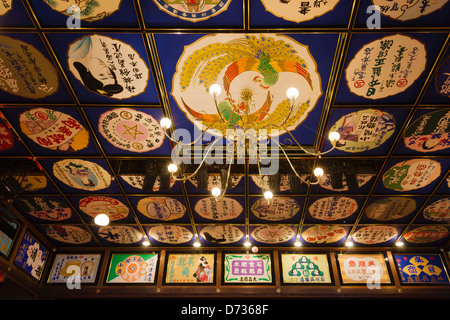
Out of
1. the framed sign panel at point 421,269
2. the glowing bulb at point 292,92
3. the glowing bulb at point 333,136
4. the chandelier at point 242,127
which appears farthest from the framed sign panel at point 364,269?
the glowing bulb at point 292,92

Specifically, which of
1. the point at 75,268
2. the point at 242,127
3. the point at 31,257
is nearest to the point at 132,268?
the point at 75,268

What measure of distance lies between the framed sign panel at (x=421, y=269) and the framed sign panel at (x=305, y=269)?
66.0 inches

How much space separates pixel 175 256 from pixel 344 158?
4.49 metres

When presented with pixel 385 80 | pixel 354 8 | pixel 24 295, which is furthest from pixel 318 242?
pixel 24 295

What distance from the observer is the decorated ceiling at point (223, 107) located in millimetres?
3432

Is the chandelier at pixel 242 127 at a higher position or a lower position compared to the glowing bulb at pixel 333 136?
higher

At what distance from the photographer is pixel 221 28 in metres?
3.50

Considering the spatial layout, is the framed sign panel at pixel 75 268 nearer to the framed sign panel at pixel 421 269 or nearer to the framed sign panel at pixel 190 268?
the framed sign panel at pixel 190 268

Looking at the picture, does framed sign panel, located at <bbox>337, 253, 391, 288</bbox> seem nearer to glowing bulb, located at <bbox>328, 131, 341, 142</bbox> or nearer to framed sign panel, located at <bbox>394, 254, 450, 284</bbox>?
framed sign panel, located at <bbox>394, 254, 450, 284</bbox>

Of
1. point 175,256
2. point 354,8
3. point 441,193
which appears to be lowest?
point 175,256

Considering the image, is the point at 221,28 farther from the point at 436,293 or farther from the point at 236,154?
the point at 436,293

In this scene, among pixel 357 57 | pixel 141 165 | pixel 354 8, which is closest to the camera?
pixel 354 8

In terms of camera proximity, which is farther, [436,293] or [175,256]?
[175,256]

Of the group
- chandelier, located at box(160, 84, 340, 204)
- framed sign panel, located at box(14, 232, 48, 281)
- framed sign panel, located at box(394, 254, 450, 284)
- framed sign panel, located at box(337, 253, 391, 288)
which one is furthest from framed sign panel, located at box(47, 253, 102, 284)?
framed sign panel, located at box(394, 254, 450, 284)
